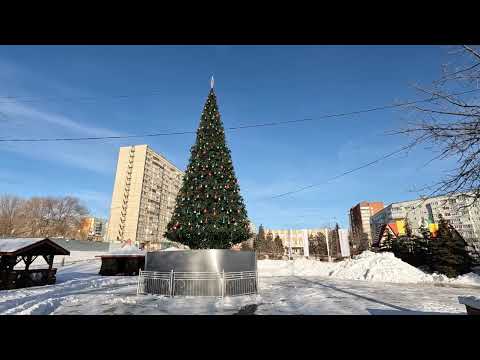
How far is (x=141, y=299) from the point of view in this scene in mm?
9688

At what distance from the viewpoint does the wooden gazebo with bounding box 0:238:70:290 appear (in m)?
13.5

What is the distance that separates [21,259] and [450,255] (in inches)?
1167

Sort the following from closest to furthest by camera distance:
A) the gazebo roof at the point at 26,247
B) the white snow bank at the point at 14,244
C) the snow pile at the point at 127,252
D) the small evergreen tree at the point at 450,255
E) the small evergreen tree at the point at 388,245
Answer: the gazebo roof at the point at 26,247
the white snow bank at the point at 14,244
the small evergreen tree at the point at 450,255
the snow pile at the point at 127,252
the small evergreen tree at the point at 388,245

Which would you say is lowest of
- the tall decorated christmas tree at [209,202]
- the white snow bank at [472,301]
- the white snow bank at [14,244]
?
the white snow bank at [472,301]

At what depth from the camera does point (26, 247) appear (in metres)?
13.7

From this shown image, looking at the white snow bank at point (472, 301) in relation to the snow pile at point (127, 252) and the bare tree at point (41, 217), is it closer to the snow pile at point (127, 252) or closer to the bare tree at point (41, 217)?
the snow pile at point (127, 252)

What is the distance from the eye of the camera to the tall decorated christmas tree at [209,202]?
12.5 metres

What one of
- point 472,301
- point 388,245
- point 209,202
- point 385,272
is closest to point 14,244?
point 209,202

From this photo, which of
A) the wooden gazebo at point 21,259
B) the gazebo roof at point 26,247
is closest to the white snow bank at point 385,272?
the gazebo roof at point 26,247

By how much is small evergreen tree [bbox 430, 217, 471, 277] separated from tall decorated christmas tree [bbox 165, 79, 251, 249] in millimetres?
17491

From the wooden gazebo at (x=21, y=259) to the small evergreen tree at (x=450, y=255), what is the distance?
2782cm
